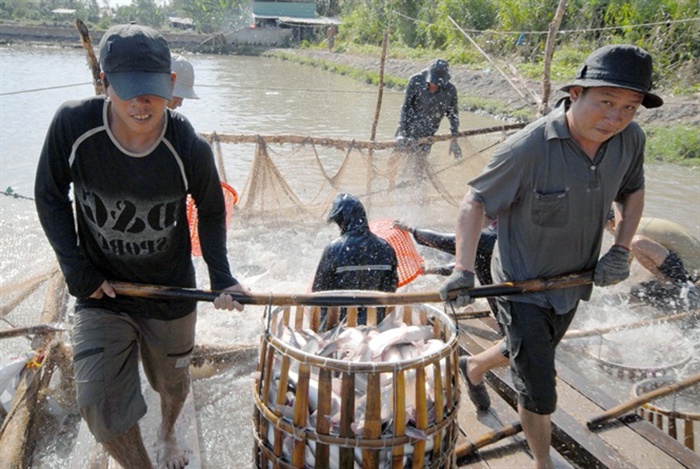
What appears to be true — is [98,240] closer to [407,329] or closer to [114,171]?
[114,171]

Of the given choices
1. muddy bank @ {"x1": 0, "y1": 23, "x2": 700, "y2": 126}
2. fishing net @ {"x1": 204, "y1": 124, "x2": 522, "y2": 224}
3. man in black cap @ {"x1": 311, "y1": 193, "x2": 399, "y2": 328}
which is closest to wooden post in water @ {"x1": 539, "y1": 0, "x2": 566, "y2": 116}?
muddy bank @ {"x1": 0, "y1": 23, "x2": 700, "y2": 126}

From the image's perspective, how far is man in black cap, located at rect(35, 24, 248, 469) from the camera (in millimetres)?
1897

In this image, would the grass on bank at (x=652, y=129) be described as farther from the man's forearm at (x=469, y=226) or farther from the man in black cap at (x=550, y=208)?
the man's forearm at (x=469, y=226)

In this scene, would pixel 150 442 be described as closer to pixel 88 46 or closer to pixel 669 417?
pixel 669 417

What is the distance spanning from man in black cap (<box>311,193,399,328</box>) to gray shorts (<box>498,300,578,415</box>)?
3.03 feet

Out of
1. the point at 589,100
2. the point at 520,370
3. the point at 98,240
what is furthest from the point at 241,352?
the point at 589,100

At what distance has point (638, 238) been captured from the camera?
14.8 feet

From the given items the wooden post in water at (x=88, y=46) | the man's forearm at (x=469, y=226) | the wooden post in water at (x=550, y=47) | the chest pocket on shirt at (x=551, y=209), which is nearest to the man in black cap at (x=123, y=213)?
the man's forearm at (x=469, y=226)

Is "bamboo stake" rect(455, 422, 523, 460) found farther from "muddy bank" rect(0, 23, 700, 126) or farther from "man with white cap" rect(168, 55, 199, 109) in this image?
"muddy bank" rect(0, 23, 700, 126)

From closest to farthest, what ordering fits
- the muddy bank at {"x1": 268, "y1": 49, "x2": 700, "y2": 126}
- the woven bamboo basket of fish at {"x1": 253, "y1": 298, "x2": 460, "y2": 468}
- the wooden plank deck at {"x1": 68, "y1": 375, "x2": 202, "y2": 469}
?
1. the woven bamboo basket of fish at {"x1": 253, "y1": 298, "x2": 460, "y2": 468}
2. the wooden plank deck at {"x1": 68, "y1": 375, "x2": 202, "y2": 469}
3. the muddy bank at {"x1": 268, "y1": 49, "x2": 700, "y2": 126}

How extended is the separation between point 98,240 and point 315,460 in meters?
1.11

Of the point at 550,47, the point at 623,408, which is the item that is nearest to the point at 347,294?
the point at 623,408

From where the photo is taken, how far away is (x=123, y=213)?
80.8 inches

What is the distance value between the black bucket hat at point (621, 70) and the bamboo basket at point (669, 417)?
5.96 ft
